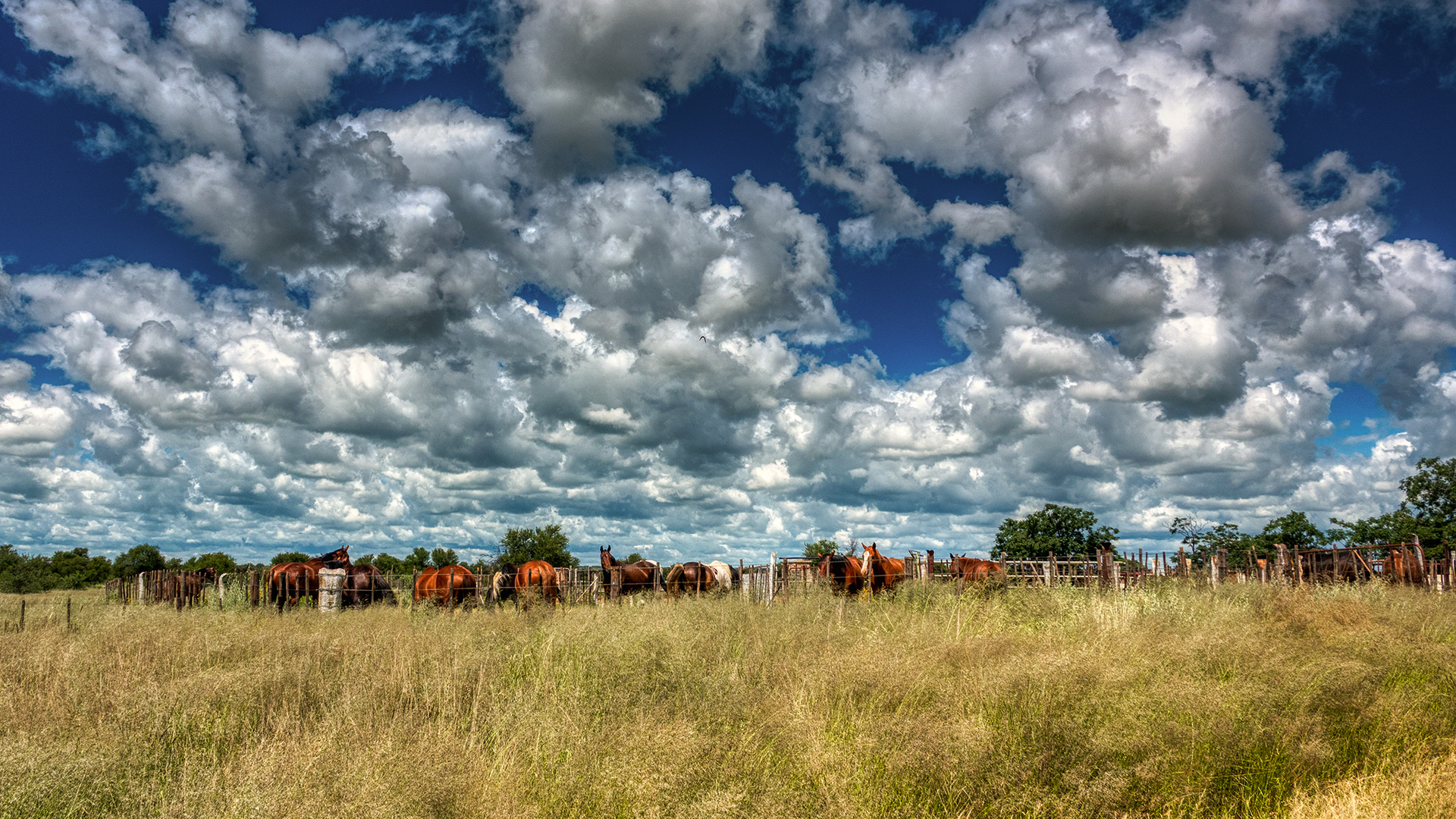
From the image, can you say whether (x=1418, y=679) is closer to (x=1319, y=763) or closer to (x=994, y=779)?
(x=1319, y=763)

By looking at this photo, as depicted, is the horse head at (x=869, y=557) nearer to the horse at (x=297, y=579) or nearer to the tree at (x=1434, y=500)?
the horse at (x=297, y=579)

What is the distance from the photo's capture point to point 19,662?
30.6ft

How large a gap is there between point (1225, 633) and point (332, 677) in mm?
10394

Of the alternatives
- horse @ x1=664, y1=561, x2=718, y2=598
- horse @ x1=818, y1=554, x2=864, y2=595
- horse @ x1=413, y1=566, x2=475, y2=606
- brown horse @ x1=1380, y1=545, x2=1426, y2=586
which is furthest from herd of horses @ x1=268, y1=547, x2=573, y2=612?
brown horse @ x1=1380, y1=545, x2=1426, y2=586

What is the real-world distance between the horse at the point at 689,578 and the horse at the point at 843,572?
393 cm

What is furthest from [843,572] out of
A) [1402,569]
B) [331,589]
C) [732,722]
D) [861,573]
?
[1402,569]

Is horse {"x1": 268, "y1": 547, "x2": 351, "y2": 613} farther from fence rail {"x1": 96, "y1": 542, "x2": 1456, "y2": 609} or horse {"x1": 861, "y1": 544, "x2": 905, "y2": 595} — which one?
horse {"x1": 861, "y1": 544, "x2": 905, "y2": 595}

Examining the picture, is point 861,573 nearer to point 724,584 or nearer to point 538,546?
point 724,584

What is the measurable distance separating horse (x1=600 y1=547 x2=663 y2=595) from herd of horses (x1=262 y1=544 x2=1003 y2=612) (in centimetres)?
3

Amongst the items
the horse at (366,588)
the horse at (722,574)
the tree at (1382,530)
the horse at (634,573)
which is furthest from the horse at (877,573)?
the tree at (1382,530)

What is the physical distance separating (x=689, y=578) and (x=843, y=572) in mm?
5324

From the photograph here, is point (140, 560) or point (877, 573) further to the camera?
point (140, 560)

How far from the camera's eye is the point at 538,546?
6894 centimetres

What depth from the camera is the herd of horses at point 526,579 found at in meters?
22.2
